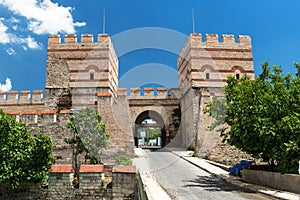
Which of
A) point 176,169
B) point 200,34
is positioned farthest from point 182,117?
point 176,169

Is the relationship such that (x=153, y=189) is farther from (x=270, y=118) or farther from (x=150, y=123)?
(x=150, y=123)

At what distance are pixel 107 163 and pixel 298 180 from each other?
30.1 feet

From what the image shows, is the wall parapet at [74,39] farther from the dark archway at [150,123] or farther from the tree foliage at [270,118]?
the tree foliage at [270,118]

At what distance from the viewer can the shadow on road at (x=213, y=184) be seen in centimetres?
832

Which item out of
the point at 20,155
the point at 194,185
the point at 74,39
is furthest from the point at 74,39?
the point at 194,185

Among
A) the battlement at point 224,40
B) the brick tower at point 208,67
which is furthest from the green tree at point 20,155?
the battlement at point 224,40

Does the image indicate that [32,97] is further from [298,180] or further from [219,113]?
[298,180]

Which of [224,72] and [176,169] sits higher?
[224,72]

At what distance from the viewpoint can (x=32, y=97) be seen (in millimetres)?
21875

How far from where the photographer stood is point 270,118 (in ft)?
28.3

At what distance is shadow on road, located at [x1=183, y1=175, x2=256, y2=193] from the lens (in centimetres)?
832

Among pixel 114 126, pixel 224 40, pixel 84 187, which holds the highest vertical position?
pixel 224 40

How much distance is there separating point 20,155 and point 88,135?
3.19 meters

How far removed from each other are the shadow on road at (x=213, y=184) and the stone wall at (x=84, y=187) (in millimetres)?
2391
